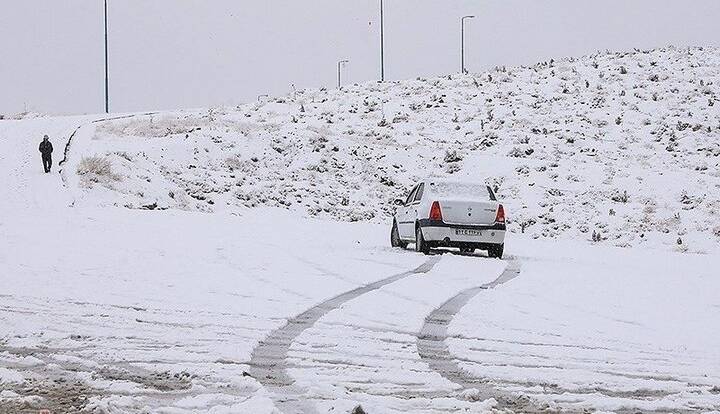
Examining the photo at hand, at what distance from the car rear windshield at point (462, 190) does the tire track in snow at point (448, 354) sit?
621 centimetres

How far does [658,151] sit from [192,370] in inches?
1450

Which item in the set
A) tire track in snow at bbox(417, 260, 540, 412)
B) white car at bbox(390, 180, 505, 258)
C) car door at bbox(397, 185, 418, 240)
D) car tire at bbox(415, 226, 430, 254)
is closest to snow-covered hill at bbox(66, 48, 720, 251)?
white car at bbox(390, 180, 505, 258)

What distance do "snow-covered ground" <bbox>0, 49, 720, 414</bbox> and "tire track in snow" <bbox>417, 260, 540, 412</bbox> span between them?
33mm

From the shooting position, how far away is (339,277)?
13586 millimetres

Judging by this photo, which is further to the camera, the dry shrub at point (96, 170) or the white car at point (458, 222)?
the dry shrub at point (96, 170)

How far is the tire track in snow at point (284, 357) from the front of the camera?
598 cm

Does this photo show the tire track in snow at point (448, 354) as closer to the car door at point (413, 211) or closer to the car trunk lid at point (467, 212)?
the car trunk lid at point (467, 212)

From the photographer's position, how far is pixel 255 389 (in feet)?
20.8

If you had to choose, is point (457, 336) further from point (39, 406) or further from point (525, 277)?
point (525, 277)

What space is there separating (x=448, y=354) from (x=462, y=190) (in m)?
11.2

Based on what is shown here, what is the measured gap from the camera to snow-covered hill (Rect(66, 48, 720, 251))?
30984 mm

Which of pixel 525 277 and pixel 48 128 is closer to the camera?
pixel 525 277

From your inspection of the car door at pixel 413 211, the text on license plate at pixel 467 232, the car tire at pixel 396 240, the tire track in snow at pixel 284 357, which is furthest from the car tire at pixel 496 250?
the tire track in snow at pixel 284 357

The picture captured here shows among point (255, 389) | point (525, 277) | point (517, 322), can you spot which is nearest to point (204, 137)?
point (525, 277)
